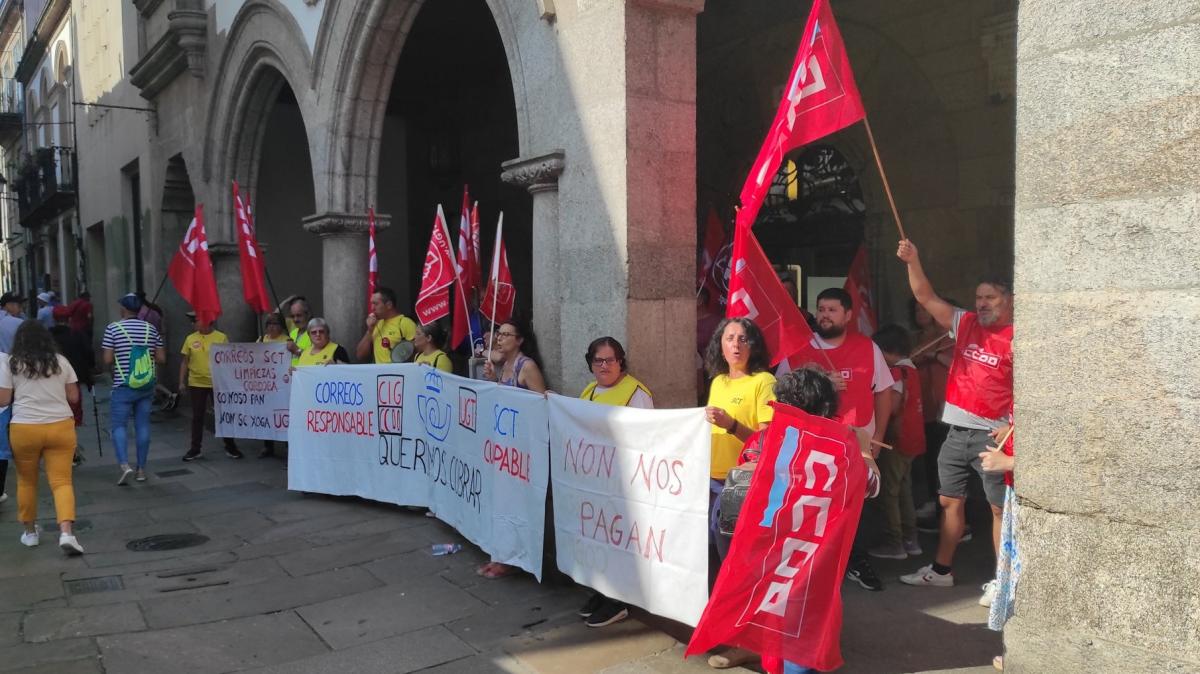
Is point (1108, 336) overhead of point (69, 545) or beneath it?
overhead

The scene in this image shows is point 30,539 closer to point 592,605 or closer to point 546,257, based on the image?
point 546,257

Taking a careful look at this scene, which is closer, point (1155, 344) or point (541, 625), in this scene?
point (1155, 344)

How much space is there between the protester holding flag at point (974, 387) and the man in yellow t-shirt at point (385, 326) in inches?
195

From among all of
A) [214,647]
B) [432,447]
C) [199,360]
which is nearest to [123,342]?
[199,360]

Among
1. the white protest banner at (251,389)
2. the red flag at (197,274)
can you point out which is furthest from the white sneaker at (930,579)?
the red flag at (197,274)

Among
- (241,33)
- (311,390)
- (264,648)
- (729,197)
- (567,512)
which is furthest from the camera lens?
(241,33)

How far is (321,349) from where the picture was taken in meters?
8.75

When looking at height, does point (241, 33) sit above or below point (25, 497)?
above

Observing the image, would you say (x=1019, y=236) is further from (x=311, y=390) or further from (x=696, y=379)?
(x=311, y=390)

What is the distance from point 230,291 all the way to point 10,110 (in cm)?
3295

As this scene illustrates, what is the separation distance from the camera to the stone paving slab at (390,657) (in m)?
4.43

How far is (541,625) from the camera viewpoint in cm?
492

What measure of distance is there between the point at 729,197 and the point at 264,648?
765 cm

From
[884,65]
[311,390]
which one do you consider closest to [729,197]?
[884,65]
